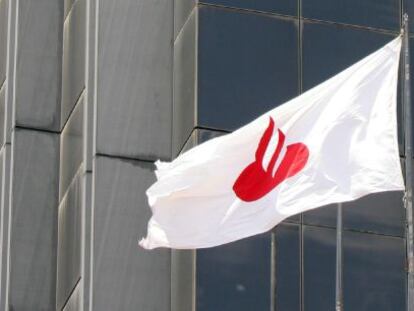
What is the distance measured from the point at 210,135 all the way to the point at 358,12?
3.23 meters

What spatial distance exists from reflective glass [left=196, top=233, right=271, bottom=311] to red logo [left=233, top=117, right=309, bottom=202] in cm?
425

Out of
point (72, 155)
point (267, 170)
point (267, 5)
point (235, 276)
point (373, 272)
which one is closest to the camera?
point (267, 170)

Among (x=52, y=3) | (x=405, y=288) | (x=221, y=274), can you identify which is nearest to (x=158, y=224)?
(x=221, y=274)

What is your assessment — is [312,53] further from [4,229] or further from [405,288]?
[4,229]

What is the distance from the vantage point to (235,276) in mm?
23828

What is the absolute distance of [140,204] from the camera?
25.5m

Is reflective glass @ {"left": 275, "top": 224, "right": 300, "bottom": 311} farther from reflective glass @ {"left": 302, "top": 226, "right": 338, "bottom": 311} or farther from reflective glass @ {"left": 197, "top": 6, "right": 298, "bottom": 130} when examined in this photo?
reflective glass @ {"left": 197, "top": 6, "right": 298, "bottom": 130}

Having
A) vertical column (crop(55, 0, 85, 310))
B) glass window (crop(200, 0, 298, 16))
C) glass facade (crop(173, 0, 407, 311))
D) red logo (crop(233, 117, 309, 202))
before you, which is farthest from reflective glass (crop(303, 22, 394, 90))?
red logo (crop(233, 117, 309, 202))

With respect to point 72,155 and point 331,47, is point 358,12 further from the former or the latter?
point 72,155

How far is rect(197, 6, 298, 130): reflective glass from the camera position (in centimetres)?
2447

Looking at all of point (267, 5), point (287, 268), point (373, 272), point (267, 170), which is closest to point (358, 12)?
point (267, 5)

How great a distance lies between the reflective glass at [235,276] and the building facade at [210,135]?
1cm

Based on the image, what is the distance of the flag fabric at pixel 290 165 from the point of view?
18.5m

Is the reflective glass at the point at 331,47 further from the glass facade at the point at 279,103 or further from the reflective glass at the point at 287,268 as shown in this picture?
the reflective glass at the point at 287,268
